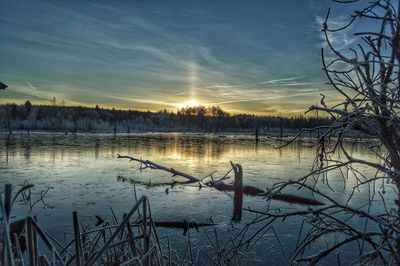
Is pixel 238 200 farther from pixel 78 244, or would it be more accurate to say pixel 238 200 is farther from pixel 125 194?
pixel 78 244

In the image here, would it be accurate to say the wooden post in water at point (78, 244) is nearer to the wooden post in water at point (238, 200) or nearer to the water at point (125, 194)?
the water at point (125, 194)

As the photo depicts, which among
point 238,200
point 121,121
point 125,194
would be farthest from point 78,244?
point 121,121

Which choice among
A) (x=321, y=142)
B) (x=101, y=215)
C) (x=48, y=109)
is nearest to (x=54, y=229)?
(x=101, y=215)

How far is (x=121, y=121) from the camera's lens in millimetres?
144250

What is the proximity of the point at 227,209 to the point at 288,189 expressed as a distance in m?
4.73

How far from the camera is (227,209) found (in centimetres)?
1432

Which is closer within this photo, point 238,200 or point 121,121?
point 238,200

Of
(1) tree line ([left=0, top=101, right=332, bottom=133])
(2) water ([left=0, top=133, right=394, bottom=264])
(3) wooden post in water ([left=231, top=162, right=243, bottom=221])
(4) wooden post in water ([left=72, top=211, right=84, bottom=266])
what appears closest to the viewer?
(4) wooden post in water ([left=72, top=211, right=84, bottom=266])

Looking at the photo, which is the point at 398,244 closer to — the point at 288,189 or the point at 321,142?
the point at 321,142

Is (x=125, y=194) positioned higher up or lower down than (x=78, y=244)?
lower down

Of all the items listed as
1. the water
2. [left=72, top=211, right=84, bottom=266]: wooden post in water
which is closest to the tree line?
the water

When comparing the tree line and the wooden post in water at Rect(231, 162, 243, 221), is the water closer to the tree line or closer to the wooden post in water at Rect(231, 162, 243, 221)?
the wooden post in water at Rect(231, 162, 243, 221)

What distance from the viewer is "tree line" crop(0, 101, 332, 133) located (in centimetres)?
11544

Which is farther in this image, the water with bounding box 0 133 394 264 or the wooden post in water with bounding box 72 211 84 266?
the water with bounding box 0 133 394 264
